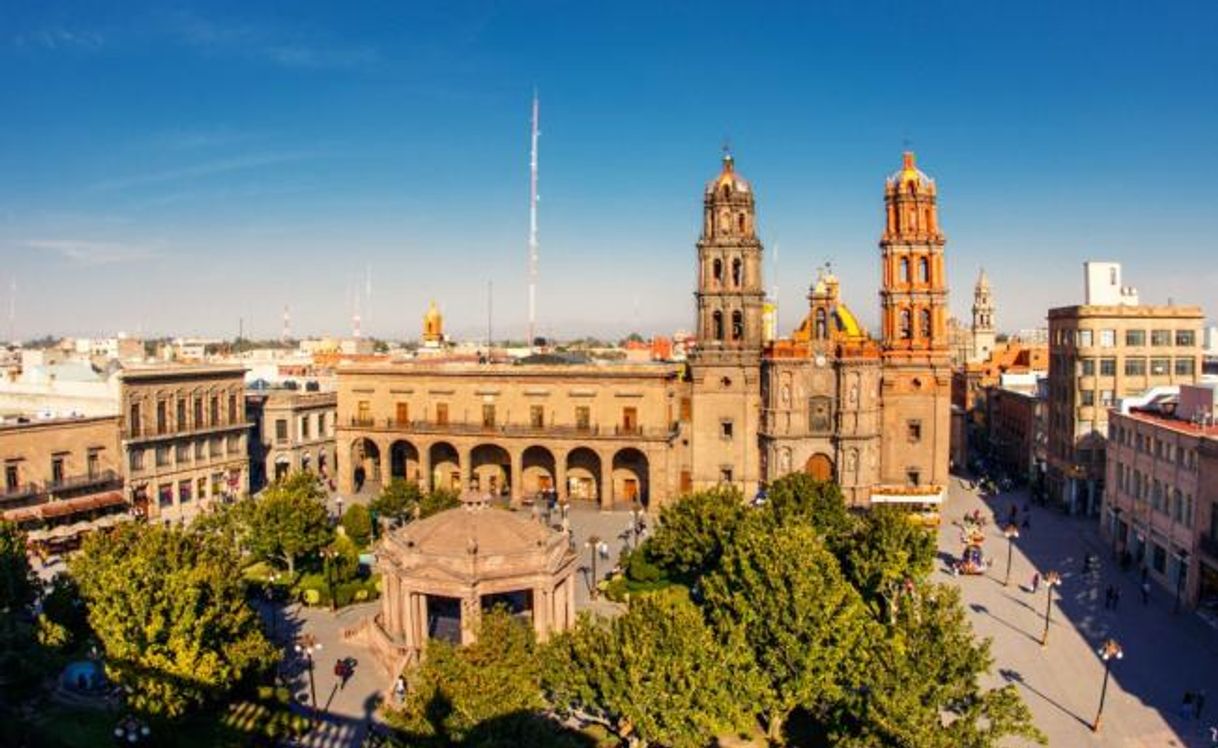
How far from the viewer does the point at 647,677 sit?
76.6 feet

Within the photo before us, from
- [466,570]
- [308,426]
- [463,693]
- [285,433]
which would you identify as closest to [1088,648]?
[466,570]

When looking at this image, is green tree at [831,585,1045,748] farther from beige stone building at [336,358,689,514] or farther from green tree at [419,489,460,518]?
beige stone building at [336,358,689,514]

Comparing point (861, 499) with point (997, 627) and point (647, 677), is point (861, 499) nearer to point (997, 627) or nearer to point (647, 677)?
point (997, 627)

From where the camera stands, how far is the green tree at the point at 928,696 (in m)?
21.6

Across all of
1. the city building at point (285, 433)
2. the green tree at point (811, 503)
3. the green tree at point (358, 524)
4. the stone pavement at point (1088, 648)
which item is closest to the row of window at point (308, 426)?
the city building at point (285, 433)

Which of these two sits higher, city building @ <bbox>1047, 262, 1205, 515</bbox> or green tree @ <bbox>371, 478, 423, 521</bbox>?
city building @ <bbox>1047, 262, 1205, 515</bbox>

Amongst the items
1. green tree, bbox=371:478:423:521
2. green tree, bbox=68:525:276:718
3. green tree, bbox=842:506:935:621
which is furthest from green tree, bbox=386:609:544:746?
green tree, bbox=371:478:423:521

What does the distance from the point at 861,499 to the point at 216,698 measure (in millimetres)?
40992

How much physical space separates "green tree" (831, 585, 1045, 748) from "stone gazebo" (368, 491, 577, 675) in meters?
11.2

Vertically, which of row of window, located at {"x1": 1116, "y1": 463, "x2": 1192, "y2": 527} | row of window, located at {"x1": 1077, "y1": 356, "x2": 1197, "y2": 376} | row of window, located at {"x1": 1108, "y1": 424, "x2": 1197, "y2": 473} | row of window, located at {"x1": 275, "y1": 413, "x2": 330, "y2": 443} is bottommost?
row of window, located at {"x1": 1116, "y1": 463, "x2": 1192, "y2": 527}

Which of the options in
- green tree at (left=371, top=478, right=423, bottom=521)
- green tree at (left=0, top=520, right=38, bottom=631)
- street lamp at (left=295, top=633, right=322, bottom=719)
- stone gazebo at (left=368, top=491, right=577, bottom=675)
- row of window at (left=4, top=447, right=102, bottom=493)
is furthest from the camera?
row of window at (left=4, top=447, right=102, bottom=493)

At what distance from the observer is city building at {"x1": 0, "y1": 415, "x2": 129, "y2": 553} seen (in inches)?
1817

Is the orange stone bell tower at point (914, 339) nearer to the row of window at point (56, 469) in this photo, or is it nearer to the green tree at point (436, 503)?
the green tree at point (436, 503)

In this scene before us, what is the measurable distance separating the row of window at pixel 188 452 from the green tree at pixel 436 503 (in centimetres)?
2093
